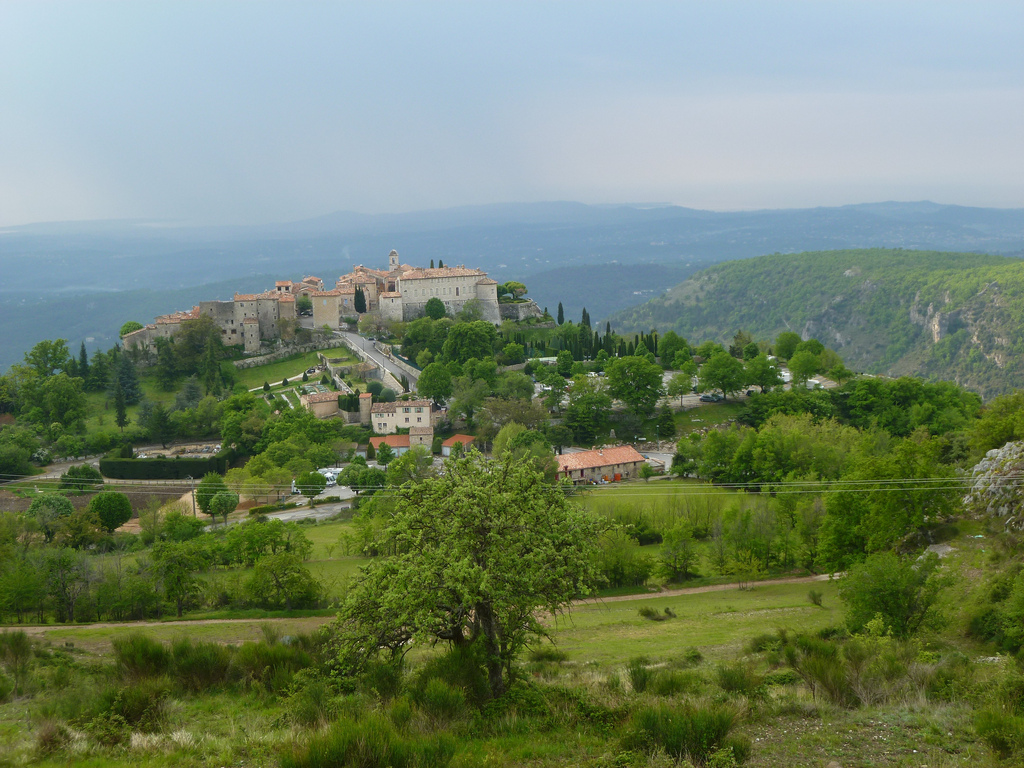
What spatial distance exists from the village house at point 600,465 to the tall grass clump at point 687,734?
119 feet

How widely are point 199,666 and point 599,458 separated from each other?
36606 millimetres

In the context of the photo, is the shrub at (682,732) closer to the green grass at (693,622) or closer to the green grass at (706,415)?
the green grass at (693,622)

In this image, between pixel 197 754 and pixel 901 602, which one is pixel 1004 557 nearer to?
pixel 901 602

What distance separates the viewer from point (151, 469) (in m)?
52.4

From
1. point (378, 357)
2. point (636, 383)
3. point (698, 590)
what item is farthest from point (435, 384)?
point (698, 590)

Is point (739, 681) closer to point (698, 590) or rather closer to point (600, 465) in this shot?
point (698, 590)

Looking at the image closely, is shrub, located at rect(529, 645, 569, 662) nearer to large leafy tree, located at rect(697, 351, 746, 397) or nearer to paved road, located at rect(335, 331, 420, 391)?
large leafy tree, located at rect(697, 351, 746, 397)

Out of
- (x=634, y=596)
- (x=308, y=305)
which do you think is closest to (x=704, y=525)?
(x=634, y=596)

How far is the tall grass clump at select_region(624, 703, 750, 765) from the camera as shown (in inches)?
405

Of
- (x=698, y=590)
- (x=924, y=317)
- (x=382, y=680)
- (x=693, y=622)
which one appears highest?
(x=382, y=680)

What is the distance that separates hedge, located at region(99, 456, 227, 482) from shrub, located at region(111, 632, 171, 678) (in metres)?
40.1

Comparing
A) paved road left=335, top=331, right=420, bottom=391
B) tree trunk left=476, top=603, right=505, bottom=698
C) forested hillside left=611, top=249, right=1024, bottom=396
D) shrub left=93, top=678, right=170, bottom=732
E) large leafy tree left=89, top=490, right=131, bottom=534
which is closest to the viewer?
shrub left=93, top=678, right=170, bottom=732

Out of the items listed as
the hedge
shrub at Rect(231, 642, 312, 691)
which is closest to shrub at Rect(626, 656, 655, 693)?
shrub at Rect(231, 642, 312, 691)

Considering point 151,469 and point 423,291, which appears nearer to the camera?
point 151,469
